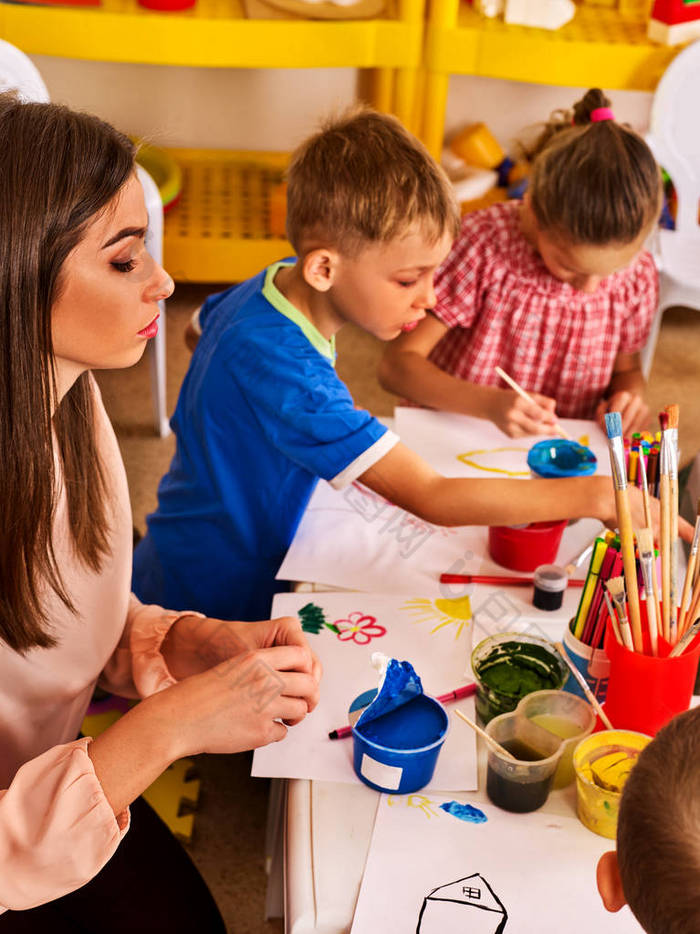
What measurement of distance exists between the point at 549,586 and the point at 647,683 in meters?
0.23

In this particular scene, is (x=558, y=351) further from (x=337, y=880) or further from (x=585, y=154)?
(x=337, y=880)

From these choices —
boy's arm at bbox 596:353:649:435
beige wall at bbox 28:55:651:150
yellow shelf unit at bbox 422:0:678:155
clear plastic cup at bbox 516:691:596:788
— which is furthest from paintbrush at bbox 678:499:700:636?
beige wall at bbox 28:55:651:150

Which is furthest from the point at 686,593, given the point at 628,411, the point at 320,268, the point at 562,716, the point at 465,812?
the point at 628,411

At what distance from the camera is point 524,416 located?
136 centimetres

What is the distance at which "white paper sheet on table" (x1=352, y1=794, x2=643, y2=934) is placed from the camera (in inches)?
29.3

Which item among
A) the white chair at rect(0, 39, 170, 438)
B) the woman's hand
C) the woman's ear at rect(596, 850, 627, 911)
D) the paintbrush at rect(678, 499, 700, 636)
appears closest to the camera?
→ the woman's ear at rect(596, 850, 627, 911)

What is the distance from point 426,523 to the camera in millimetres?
1228

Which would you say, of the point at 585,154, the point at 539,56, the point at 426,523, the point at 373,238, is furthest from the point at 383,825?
the point at 539,56

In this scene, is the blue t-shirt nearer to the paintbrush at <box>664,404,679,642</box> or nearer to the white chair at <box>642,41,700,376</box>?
the paintbrush at <box>664,404,679,642</box>

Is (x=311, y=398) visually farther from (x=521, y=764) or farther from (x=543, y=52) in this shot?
(x=543, y=52)

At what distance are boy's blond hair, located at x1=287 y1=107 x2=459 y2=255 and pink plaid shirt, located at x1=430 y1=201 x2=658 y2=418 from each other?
1.33 ft

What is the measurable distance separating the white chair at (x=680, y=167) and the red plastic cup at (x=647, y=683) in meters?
1.57

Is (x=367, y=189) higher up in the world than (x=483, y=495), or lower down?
higher up

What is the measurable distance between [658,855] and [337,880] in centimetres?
33
